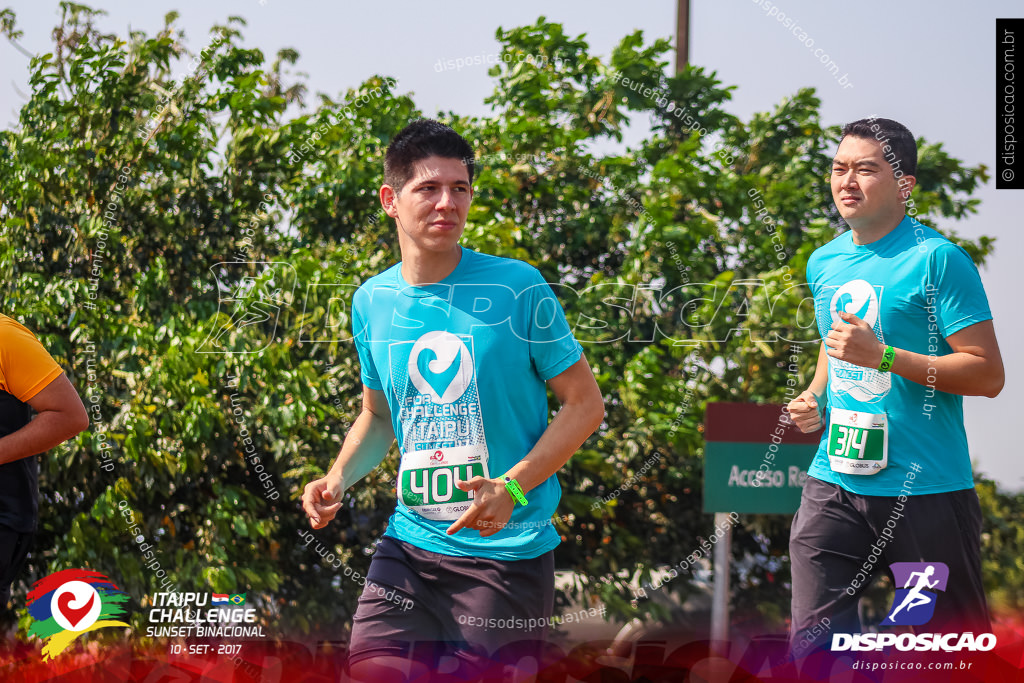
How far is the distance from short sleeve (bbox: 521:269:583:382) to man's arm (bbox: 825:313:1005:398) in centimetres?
68

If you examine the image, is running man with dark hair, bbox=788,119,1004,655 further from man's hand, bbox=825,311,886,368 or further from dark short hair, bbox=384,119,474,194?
dark short hair, bbox=384,119,474,194

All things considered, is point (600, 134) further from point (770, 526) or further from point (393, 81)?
point (770, 526)

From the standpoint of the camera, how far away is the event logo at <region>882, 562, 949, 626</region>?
2.49 m

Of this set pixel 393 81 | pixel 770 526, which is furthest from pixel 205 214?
pixel 770 526

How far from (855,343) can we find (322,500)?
4.50ft

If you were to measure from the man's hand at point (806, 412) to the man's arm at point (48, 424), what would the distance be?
79.3 inches

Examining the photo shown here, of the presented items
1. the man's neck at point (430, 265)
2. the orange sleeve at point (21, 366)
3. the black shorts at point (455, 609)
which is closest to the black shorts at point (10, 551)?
the orange sleeve at point (21, 366)

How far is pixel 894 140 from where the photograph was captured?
256 cm

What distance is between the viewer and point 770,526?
4.79m

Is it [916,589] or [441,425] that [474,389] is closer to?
[441,425]

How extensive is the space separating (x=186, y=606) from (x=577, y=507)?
171 cm

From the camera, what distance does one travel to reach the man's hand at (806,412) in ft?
8.73

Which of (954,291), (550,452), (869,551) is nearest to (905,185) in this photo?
(954,291)

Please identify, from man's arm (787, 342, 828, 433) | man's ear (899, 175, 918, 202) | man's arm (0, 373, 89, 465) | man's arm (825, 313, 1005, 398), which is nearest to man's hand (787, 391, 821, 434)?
man's arm (787, 342, 828, 433)
